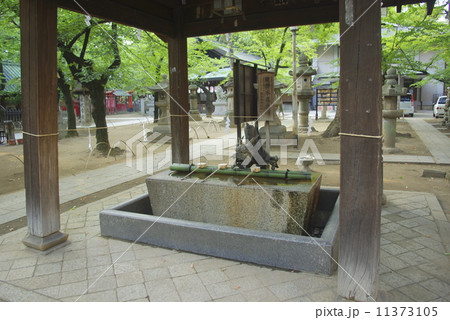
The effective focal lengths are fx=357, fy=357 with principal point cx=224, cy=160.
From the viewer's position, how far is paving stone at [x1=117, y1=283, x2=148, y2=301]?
312 cm

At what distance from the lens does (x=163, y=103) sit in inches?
Answer: 660

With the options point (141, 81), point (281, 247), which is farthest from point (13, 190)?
point (141, 81)

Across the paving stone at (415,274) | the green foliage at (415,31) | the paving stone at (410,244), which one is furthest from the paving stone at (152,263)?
the green foliage at (415,31)

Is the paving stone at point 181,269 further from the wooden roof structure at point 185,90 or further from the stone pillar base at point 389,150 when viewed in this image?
the stone pillar base at point 389,150

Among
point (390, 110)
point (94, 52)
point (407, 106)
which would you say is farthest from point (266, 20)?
point (407, 106)

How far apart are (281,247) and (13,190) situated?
22.0 ft

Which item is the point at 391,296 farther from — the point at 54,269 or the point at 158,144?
the point at 158,144

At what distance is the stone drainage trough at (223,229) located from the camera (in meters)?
3.44

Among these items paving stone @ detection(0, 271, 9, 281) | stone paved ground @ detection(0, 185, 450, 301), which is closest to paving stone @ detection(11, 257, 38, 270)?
stone paved ground @ detection(0, 185, 450, 301)

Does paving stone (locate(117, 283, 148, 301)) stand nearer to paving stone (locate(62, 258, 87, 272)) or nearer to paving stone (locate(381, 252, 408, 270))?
paving stone (locate(62, 258, 87, 272))

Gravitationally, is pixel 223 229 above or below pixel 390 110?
below

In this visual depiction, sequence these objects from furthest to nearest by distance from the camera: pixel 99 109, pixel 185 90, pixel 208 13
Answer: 1. pixel 99 109
2. pixel 185 90
3. pixel 208 13

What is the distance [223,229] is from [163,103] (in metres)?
13.7

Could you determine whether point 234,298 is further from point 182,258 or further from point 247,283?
point 182,258
